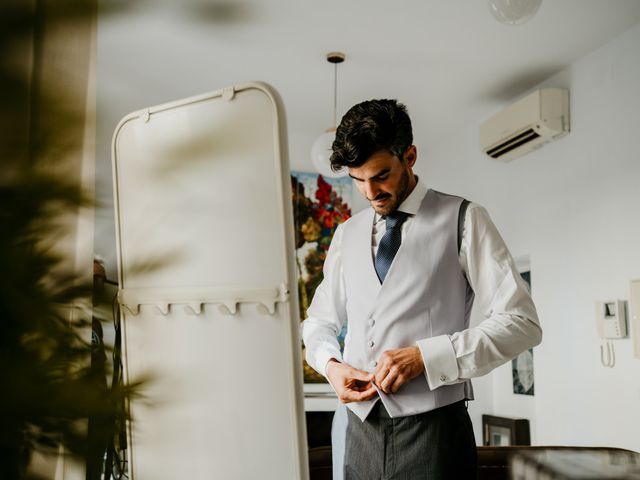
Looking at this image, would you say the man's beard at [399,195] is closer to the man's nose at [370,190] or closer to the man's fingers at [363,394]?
the man's nose at [370,190]

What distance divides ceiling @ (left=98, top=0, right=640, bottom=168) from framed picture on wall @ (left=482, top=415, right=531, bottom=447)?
227cm

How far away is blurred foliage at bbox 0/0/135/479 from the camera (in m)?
0.17

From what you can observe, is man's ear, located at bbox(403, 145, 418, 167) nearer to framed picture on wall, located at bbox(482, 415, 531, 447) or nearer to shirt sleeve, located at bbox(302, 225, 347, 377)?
shirt sleeve, located at bbox(302, 225, 347, 377)

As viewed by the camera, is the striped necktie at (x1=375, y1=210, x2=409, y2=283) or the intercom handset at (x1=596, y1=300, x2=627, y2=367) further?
the intercom handset at (x1=596, y1=300, x2=627, y2=367)

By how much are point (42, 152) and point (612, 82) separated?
4087 millimetres

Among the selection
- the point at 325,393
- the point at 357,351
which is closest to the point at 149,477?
the point at 357,351

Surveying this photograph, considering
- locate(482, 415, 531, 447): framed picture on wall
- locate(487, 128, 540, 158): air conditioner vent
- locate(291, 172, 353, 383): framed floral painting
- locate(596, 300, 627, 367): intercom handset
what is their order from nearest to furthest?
locate(596, 300, 627, 367): intercom handset
locate(487, 128, 540, 158): air conditioner vent
locate(482, 415, 531, 447): framed picture on wall
locate(291, 172, 353, 383): framed floral painting

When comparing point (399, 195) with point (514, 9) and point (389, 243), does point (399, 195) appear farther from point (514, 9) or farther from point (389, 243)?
point (514, 9)

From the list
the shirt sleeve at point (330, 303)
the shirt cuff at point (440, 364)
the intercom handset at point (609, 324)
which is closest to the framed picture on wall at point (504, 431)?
the intercom handset at point (609, 324)

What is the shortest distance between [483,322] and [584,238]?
2.80 metres

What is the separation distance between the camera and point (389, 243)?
5.24ft

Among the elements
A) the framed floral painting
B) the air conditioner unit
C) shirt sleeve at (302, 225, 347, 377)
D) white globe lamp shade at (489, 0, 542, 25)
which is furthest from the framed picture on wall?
shirt sleeve at (302, 225, 347, 377)

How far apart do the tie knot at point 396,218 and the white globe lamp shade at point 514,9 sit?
1.37 m

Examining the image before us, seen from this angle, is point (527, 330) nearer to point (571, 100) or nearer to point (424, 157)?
point (571, 100)
